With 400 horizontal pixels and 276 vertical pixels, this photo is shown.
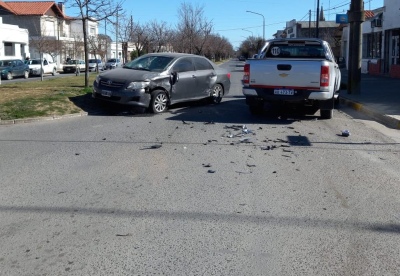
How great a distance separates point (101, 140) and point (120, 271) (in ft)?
18.9

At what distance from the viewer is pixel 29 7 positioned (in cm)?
6041

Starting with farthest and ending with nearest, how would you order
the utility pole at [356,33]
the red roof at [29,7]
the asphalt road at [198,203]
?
the red roof at [29,7] < the utility pole at [356,33] < the asphalt road at [198,203]

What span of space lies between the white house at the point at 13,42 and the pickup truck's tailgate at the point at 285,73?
3891cm

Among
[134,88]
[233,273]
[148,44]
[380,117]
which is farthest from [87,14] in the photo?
[148,44]

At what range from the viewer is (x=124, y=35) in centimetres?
3153

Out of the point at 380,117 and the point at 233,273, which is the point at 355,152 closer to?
the point at 380,117

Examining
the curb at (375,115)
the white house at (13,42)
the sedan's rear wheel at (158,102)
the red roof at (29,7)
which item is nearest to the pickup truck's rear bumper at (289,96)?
the curb at (375,115)

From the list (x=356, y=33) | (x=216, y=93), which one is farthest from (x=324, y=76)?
(x=356, y=33)

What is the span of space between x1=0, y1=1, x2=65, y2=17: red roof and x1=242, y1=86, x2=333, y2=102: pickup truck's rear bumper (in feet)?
171

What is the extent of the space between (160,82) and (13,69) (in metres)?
28.0

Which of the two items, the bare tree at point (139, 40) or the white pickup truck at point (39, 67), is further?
the white pickup truck at point (39, 67)

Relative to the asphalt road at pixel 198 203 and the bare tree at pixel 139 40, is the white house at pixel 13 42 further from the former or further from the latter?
the asphalt road at pixel 198 203

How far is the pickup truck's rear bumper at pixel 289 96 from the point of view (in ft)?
37.6

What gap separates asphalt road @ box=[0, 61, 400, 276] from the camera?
4.21 meters
